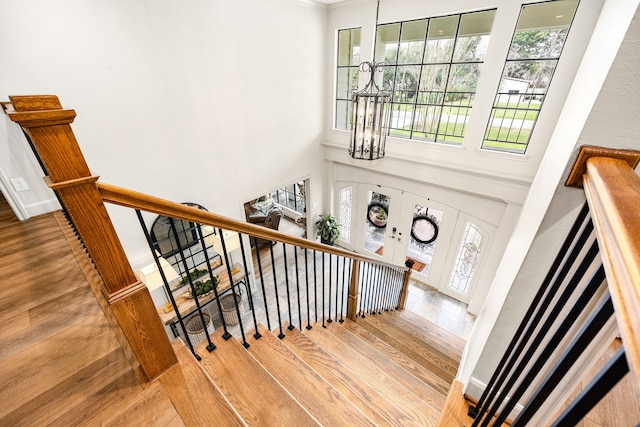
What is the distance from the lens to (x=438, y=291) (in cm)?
530

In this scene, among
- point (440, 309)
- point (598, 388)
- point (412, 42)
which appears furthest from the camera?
point (440, 309)

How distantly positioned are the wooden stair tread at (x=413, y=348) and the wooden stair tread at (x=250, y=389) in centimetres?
205

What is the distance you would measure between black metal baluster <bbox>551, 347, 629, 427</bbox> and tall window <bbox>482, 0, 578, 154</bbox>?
4229 millimetres

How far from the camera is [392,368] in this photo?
95.6 inches

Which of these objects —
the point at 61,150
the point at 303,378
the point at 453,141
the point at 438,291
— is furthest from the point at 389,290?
the point at 61,150

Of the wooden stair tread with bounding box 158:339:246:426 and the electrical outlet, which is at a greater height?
the electrical outlet

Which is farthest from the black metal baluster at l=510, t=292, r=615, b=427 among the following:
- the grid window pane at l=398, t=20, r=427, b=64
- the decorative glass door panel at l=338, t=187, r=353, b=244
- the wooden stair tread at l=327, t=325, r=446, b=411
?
the decorative glass door panel at l=338, t=187, r=353, b=244

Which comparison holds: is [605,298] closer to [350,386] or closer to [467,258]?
[350,386]

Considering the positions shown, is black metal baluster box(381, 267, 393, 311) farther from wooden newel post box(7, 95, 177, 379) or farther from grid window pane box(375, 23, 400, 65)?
grid window pane box(375, 23, 400, 65)

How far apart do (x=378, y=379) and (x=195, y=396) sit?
1471 mm

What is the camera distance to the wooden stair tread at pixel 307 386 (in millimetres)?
1453

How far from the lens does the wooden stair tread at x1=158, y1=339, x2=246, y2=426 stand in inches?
44.4

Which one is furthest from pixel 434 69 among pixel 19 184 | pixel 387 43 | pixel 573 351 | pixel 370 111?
pixel 19 184

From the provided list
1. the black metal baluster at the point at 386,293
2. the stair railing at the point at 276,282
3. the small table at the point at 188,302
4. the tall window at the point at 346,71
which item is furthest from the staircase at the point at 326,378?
the tall window at the point at 346,71
